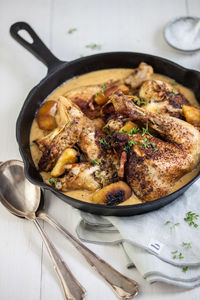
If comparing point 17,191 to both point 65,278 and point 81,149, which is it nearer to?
point 81,149

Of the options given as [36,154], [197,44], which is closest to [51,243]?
[36,154]

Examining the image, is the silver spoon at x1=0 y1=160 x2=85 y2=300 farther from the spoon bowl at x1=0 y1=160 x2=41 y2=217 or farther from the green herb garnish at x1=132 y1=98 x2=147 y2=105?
the green herb garnish at x1=132 y1=98 x2=147 y2=105

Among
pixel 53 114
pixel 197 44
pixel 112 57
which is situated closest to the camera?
pixel 53 114

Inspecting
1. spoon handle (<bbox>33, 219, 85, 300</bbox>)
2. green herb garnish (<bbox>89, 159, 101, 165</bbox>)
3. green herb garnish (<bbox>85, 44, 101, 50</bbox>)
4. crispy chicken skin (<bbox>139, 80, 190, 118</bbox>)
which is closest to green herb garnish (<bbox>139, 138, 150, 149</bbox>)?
green herb garnish (<bbox>89, 159, 101, 165</bbox>)

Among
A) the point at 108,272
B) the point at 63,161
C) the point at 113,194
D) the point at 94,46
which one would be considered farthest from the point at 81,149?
the point at 94,46

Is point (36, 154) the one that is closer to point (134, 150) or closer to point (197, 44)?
point (134, 150)

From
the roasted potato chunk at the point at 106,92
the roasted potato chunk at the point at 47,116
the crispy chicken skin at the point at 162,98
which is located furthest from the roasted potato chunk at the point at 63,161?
the crispy chicken skin at the point at 162,98

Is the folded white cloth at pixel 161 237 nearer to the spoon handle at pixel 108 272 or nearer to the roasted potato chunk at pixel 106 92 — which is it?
the spoon handle at pixel 108 272
